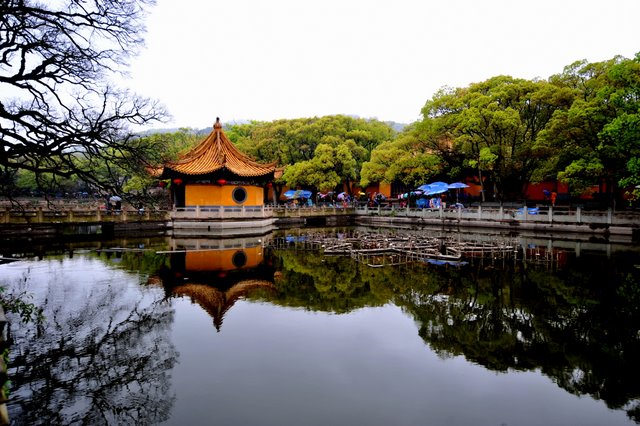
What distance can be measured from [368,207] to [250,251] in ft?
73.9

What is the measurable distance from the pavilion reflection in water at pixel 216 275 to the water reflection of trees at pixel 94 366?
1.24m

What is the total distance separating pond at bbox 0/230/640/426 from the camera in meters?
5.21

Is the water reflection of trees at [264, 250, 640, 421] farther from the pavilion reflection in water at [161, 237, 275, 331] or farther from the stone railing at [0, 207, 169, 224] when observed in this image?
the stone railing at [0, 207, 169, 224]

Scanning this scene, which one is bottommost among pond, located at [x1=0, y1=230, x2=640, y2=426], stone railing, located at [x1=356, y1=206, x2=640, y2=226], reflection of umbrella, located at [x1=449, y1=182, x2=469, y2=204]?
pond, located at [x1=0, y1=230, x2=640, y2=426]

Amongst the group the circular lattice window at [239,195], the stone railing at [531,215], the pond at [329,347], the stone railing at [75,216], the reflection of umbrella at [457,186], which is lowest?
the pond at [329,347]

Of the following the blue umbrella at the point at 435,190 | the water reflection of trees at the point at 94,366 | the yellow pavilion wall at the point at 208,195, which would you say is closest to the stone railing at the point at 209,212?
the yellow pavilion wall at the point at 208,195

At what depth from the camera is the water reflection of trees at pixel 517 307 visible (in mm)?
6383

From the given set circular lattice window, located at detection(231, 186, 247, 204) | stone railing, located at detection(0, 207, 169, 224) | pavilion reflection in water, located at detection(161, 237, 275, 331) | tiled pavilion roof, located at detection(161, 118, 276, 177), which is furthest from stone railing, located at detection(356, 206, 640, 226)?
stone railing, located at detection(0, 207, 169, 224)

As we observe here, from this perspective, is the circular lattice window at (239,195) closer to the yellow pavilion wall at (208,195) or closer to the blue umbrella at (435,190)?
the yellow pavilion wall at (208,195)

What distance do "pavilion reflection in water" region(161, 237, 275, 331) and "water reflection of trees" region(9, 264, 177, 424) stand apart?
124 cm

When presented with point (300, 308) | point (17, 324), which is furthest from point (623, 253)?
point (17, 324)

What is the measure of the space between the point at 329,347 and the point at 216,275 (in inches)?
268

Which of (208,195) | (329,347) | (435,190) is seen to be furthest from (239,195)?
(329,347)

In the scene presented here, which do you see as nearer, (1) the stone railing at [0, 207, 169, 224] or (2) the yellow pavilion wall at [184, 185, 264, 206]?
(1) the stone railing at [0, 207, 169, 224]
